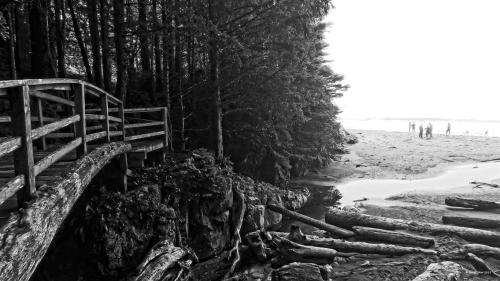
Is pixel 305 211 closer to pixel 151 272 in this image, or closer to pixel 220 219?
pixel 220 219

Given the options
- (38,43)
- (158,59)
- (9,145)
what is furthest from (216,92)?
(9,145)

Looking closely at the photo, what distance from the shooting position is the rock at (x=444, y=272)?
7234mm

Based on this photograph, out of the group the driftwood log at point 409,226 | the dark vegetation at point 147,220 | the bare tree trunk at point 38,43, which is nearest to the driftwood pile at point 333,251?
the driftwood log at point 409,226

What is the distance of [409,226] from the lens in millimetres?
10688

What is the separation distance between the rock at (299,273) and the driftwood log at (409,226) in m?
3.43

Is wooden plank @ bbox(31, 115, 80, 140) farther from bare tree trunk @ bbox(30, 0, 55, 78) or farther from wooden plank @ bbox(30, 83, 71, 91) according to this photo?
bare tree trunk @ bbox(30, 0, 55, 78)

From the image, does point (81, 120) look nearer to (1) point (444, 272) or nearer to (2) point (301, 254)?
(2) point (301, 254)

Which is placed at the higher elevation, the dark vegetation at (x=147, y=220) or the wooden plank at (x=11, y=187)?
the wooden plank at (x=11, y=187)

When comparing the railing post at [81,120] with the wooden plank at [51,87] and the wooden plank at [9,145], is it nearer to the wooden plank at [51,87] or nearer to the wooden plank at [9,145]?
the wooden plank at [51,87]

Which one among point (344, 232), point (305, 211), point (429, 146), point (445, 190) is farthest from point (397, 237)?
point (429, 146)

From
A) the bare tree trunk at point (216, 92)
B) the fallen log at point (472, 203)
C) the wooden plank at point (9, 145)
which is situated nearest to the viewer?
the wooden plank at point (9, 145)

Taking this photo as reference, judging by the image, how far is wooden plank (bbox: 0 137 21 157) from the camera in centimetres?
290

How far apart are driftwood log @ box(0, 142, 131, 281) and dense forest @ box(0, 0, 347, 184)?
7.34m

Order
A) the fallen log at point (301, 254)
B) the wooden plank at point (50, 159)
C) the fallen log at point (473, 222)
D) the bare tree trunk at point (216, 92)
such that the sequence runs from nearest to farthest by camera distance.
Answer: the wooden plank at point (50, 159), the fallen log at point (301, 254), the fallen log at point (473, 222), the bare tree trunk at point (216, 92)
